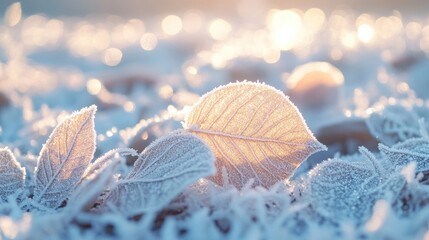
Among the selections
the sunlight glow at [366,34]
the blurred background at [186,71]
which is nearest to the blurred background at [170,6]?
the blurred background at [186,71]

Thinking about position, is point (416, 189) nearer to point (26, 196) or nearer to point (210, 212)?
point (210, 212)

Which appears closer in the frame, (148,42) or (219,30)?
(148,42)

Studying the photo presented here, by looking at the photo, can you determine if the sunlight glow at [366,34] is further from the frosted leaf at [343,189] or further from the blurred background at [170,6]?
the blurred background at [170,6]

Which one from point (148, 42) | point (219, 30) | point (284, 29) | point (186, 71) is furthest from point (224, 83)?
point (219, 30)

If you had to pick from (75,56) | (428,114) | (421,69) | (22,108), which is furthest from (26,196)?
(75,56)

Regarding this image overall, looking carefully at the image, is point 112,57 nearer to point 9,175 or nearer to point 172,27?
point 172,27
